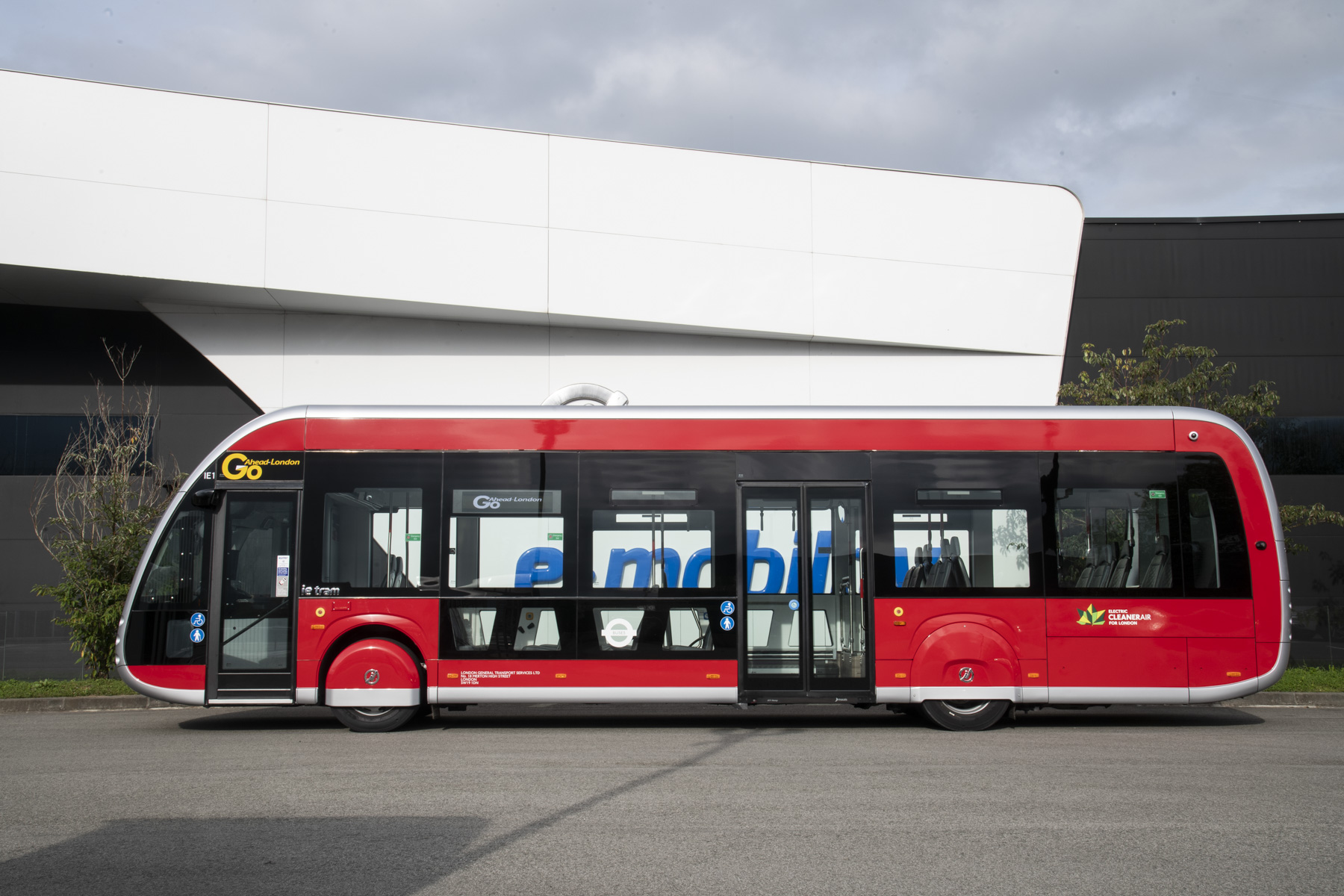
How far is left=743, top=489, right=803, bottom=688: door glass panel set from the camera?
10500mm

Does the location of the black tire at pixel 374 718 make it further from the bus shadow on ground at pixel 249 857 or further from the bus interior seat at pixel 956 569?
the bus interior seat at pixel 956 569

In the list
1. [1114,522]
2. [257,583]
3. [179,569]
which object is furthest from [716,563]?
[179,569]

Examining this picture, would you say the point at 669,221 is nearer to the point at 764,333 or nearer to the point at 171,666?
the point at 764,333

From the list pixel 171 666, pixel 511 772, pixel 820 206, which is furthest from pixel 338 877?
pixel 820 206

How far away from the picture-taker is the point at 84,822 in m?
6.24

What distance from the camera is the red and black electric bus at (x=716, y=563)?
1045 cm

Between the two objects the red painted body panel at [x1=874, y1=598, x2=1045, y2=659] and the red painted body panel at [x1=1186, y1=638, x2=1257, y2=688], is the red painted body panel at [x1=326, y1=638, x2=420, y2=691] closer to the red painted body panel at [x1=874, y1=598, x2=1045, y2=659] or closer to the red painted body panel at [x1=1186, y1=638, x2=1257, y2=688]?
the red painted body panel at [x1=874, y1=598, x2=1045, y2=659]

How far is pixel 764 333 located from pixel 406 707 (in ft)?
35.3

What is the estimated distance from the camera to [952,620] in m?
10.5

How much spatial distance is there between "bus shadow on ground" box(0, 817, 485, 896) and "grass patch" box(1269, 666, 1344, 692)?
11736 mm

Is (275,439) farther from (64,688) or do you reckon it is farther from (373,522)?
(64,688)

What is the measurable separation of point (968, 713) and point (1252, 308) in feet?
48.2

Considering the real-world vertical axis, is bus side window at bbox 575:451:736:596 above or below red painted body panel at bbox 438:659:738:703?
above

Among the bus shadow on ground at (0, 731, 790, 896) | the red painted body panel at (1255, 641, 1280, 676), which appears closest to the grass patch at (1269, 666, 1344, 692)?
the red painted body panel at (1255, 641, 1280, 676)
